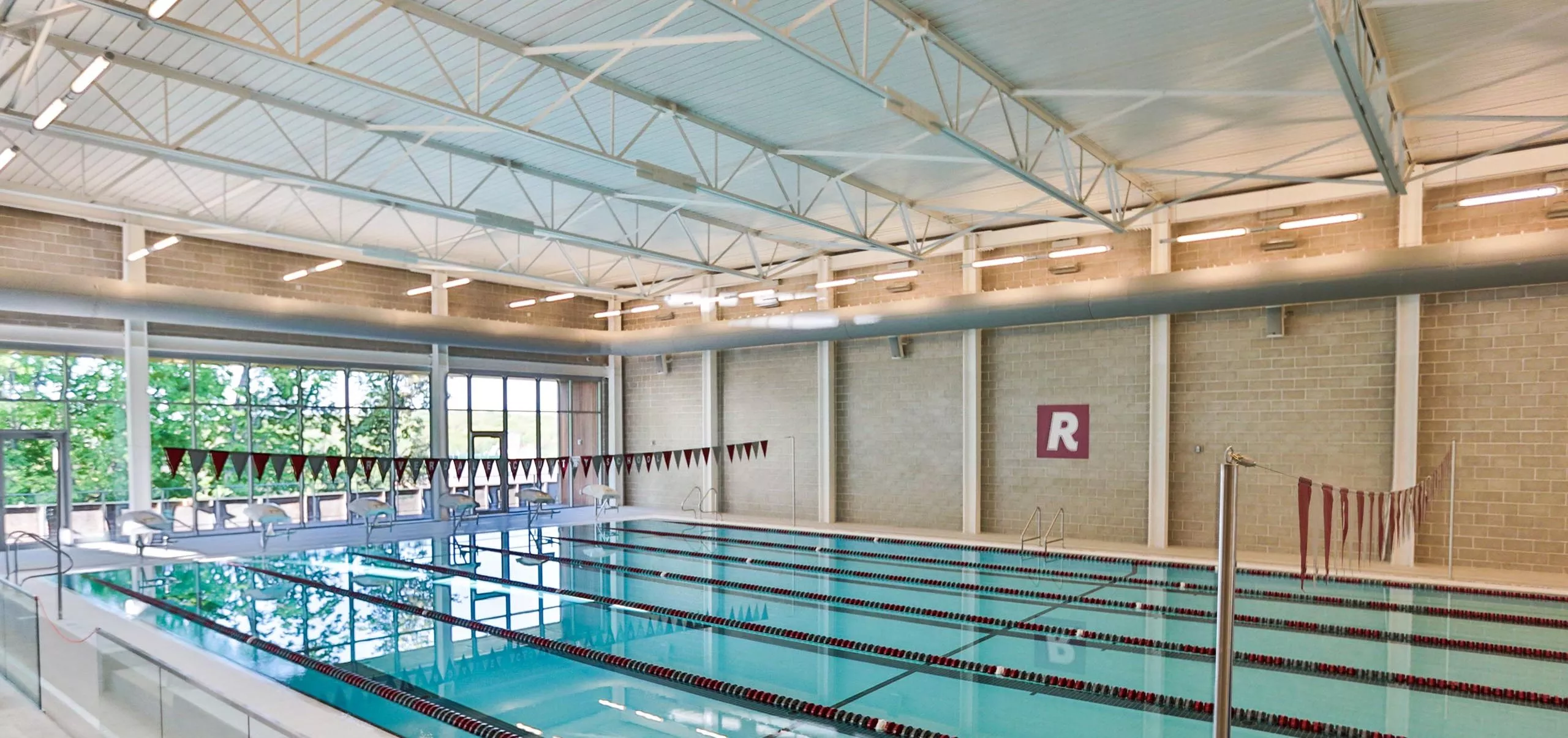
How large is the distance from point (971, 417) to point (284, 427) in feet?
36.5

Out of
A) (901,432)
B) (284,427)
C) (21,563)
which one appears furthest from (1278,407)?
(21,563)

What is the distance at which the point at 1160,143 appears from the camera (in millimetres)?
8930

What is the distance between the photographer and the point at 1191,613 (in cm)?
745

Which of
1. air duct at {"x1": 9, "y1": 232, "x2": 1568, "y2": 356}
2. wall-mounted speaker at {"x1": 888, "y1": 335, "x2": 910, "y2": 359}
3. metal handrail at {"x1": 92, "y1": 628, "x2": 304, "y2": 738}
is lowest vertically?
metal handrail at {"x1": 92, "y1": 628, "x2": 304, "y2": 738}

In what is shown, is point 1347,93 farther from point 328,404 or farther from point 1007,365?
point 328,404

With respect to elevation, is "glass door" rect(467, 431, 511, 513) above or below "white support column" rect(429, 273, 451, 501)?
below

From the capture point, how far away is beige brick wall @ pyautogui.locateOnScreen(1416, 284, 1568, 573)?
8.95 m

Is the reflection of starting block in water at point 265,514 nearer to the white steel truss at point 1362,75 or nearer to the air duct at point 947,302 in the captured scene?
the air duct at point 947,302

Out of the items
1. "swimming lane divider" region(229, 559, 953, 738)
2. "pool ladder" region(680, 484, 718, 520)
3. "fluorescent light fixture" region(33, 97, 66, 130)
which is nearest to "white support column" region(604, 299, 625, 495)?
"pool ladder" region(680, 484, 718, 520)

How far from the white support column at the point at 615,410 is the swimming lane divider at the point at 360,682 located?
9.95 meters

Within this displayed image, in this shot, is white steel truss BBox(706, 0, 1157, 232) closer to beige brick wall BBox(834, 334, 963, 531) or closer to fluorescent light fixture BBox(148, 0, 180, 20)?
fluorescent light fixture BBox(148, 0, 180, 20)

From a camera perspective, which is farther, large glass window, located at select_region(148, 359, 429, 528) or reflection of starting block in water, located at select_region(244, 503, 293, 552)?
large glass window, located at select_region(148, 359, 429, 528)

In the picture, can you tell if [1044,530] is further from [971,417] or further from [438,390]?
[438,390]

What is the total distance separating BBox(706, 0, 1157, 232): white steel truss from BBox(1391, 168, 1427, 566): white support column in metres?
3.04
